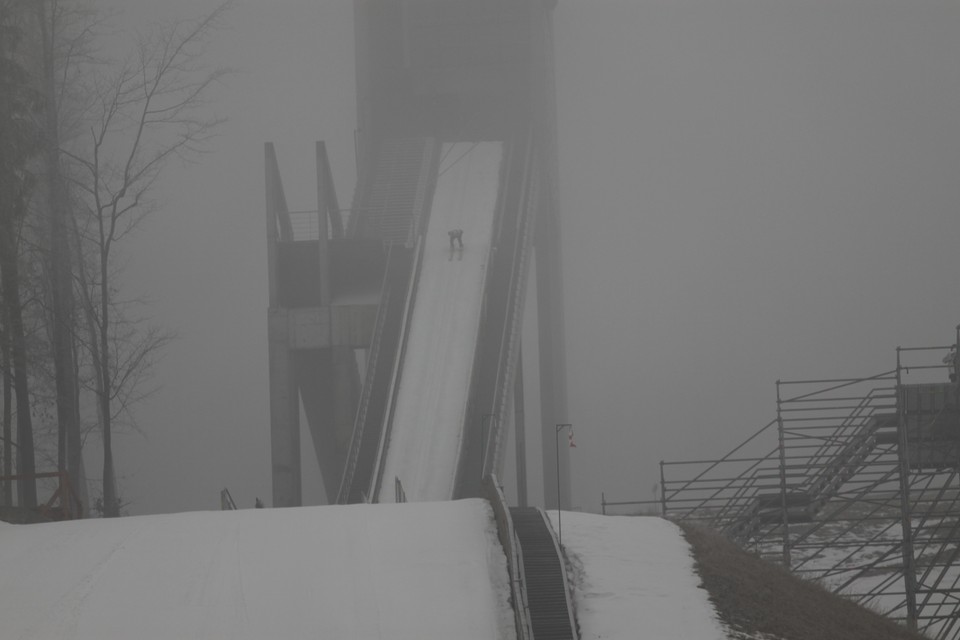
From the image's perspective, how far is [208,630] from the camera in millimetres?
13539

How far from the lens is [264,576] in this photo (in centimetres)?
1493

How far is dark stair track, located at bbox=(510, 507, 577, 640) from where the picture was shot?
12.9m

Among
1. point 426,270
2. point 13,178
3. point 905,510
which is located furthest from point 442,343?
point 905,510

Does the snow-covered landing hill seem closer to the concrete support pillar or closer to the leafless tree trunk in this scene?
the leafless tree trunk

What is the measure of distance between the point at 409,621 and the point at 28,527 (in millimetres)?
6978

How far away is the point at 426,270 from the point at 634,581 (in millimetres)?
15966

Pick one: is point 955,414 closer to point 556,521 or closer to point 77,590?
point 556,521

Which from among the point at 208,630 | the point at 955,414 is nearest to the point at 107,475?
the point at 208,630

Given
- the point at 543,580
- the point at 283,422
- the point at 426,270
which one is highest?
the point at 426,270

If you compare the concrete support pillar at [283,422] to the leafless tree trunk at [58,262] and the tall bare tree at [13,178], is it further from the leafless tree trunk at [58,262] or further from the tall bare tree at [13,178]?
the tall bare tree at [13,178]

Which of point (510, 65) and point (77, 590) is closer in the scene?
point (77, 590)

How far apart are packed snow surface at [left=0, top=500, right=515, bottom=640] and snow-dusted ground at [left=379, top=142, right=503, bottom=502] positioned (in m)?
6.30

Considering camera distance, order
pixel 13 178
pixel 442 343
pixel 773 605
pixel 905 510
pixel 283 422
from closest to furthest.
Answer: pixel 773 605 → pixel 905 510 → pixel 13 178 → pixel 442 343 → pixel 283 422

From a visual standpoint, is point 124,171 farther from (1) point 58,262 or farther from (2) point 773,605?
(2) point 773,605
